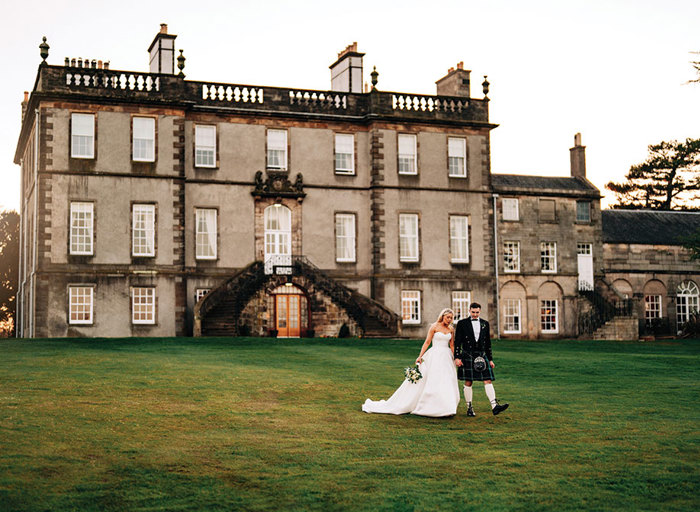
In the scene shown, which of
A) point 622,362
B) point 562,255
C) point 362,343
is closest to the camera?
point 622,362

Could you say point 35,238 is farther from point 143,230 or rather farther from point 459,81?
point 459,81

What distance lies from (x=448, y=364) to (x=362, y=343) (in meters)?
16.5

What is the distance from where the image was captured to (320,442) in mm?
11594

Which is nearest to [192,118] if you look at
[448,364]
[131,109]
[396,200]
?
[131,109]

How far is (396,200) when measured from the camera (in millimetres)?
40094

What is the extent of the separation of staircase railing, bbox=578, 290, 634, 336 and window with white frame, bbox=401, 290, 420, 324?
10.1 m

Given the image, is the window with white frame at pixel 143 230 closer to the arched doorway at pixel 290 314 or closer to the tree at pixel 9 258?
the arched doorway at pixel 290 314

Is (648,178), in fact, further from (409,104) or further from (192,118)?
(192,118)

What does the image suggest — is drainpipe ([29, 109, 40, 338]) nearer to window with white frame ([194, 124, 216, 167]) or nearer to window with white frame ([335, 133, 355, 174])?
window with white frame ([194, 124, 216, 167])

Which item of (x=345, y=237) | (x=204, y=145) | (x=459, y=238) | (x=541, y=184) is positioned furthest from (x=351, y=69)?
(x=541, y=184)

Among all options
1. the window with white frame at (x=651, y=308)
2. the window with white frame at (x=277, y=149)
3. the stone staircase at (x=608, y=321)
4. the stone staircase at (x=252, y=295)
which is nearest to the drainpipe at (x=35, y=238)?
the stone staircase at (x=252, y=295)

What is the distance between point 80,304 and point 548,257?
24.0 meters

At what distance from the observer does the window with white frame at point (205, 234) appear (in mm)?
37188

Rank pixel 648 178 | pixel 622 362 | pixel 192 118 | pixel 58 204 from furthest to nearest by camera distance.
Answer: pixel 648 178, pixel 192 118, pixel 58 204, pixel 622 362
